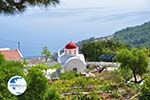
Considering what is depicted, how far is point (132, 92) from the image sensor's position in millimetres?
20172

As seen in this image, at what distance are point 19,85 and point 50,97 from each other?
2.77 meters

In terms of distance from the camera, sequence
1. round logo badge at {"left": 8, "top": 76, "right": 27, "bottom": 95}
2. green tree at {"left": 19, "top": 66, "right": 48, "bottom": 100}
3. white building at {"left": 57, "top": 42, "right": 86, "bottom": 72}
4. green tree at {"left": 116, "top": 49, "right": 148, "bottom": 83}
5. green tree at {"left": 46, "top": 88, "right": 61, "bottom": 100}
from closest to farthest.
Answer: round logo badge at {"left": 8, "top": 76, "right": 27, "bottom": 95}, green tree at {"left": 19, "top": 66, "right": 48, "bottom": 100}, green tree at {"left": 46, "top": 88, "right": 61, "bottom": 100}, green tree at {"left": 116, "top": 49, "right": 148, "bottom": 83}, white building at {"left": 57, "top": 42, "right": 86, "bottom": 72}

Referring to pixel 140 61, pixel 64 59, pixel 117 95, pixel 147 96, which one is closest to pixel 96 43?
pixel 64 59

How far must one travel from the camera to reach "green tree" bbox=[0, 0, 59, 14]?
471 cm

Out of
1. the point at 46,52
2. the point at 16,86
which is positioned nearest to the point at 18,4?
the point at 16,86

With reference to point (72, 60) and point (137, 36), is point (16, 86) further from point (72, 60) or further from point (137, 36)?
point (137, 36)

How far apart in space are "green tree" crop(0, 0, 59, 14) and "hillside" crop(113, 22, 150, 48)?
70881 mm

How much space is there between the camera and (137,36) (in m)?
93.1

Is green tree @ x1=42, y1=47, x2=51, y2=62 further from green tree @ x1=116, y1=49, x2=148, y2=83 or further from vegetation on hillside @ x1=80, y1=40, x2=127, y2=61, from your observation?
green tree @ x1=116, y1=49, x2=148, y2=83

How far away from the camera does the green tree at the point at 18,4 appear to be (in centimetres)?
471

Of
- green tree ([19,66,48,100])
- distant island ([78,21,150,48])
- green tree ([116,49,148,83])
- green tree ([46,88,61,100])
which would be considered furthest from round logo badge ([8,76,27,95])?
distant island ([78,21,150,48])

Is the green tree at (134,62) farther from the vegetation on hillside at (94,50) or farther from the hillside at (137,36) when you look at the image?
the hillside at (137,36)

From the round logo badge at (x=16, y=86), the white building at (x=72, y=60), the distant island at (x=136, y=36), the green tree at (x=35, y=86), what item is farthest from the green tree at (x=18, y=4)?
the distant island at (x=136, y=36)

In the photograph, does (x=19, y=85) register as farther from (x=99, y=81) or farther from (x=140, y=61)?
(x=140, y=61)
